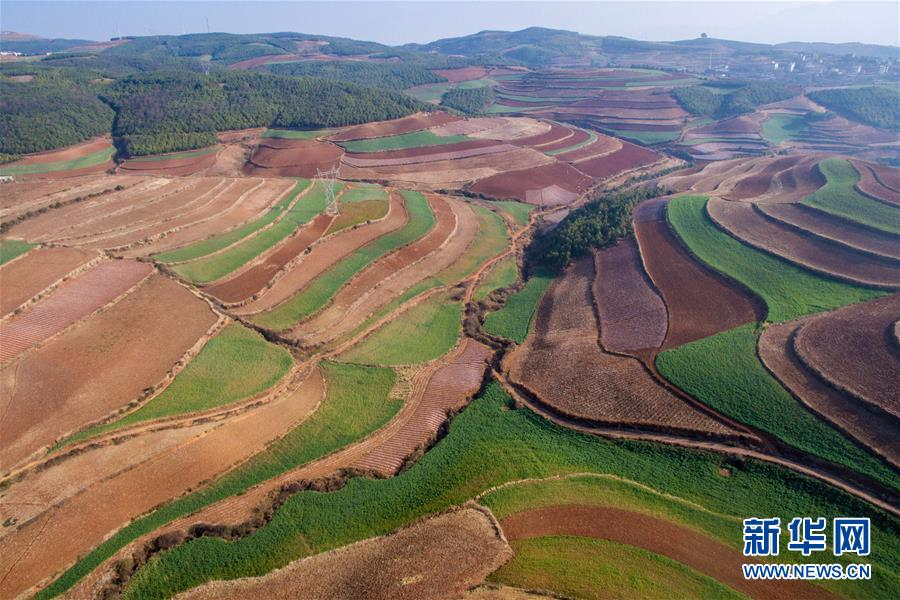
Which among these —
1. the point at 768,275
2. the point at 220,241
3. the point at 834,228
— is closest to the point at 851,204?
the point at 834,228

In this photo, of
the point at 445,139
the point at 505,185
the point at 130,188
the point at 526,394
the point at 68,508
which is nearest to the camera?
the point at 68,508

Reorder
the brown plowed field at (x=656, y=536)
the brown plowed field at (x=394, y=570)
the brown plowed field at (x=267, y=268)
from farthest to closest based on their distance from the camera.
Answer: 1. the brown plowed field at (x=267, y=268)
2. the brown plowed field at (x=394, y=570)
3. the brown plowed field at (x=656, y=536)

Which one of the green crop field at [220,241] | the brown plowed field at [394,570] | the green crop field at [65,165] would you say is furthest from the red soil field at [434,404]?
the green crop field at [65,165]

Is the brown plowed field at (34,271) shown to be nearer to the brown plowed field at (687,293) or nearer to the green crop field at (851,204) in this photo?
the brown plowed field at (687,293)

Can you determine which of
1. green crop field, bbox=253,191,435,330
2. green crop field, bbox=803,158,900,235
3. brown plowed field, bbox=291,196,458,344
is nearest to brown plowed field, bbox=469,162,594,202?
green crop field, bbox=253,191,435,330

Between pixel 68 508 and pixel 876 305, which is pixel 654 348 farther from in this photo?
pixel 68 508

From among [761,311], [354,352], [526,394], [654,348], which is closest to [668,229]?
[761,311]

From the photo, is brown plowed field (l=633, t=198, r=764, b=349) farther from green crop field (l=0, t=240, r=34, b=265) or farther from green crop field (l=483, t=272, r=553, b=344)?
green crop field (l=0, t=240, r=34, b=265)
